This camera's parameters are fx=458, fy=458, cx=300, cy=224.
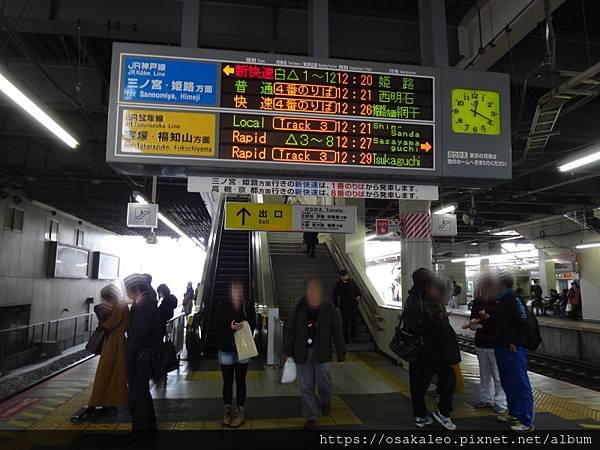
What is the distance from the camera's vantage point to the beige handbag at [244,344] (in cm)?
492

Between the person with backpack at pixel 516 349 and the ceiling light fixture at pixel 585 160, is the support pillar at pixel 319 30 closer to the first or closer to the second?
the person with backpack at pixel 516 349

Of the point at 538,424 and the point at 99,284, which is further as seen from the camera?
the point at 99,284

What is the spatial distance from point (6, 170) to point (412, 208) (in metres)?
10.1

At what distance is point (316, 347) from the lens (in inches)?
198

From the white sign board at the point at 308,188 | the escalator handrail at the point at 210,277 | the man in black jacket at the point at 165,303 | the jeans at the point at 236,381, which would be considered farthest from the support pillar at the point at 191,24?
the escalator handrail at the point at 210,277

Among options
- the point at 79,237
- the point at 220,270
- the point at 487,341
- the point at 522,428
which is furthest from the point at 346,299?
the point at 79,237

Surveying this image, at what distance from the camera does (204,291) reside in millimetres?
10789

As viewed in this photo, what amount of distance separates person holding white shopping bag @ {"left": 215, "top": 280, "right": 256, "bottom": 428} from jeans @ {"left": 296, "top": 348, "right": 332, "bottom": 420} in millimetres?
594

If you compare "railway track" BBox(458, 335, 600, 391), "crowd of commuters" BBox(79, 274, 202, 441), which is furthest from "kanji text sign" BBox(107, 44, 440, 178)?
"railway track" BBox(458, 335, 600, 391)

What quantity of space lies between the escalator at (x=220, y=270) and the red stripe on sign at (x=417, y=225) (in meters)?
3.48

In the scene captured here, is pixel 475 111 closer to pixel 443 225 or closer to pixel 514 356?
pixel 514 356

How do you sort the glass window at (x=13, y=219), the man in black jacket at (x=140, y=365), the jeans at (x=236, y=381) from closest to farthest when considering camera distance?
the man in black jacket at (x=140, y=365) → the jeans at (x=236, y=381) → the glass window at (x=13, y=219)

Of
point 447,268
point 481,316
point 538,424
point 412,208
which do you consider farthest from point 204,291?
point 447,268

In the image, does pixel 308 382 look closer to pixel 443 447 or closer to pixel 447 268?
pixel 443 447
